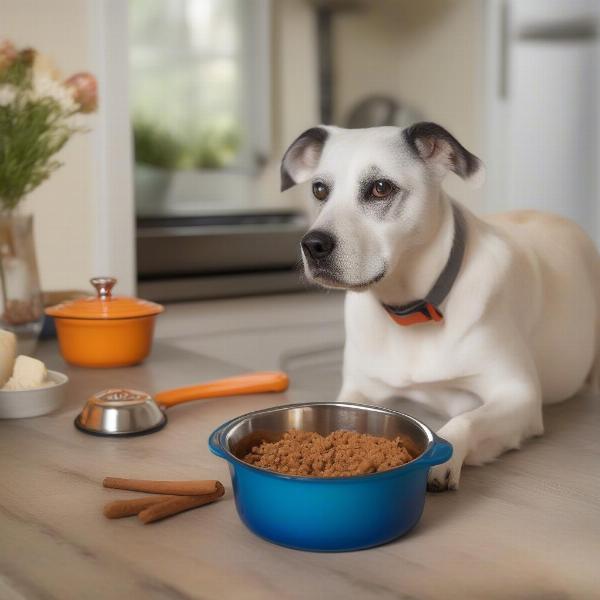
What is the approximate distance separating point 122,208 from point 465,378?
170 centimetres

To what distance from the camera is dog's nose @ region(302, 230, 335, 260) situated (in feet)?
4.15

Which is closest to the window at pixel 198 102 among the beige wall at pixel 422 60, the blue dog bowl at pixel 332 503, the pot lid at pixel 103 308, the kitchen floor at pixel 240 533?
the beige wall at pixel 422 60

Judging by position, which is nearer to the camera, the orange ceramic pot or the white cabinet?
the orange ceramic pot

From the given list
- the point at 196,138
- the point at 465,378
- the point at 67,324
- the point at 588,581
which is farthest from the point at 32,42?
the point at 588,581

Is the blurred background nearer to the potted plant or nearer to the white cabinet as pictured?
the white cabinet

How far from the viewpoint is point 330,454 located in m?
1.01

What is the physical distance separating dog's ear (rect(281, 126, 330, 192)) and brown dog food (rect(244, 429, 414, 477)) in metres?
0.56

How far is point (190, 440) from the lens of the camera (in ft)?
4.33

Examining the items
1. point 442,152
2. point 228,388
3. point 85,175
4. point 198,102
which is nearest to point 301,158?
point 442,152

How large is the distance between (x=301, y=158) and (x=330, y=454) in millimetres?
652

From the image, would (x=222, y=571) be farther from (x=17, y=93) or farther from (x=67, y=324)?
(x=17, y=93)

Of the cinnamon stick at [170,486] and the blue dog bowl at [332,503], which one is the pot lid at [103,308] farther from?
the blue dog bowl at [332,503]

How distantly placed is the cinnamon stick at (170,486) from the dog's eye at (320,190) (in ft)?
1.63

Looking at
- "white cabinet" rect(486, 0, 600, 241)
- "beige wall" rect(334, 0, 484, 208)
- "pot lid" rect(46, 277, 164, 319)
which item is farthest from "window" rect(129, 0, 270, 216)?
"pot lid" rect(46, 277, 164, 319)
